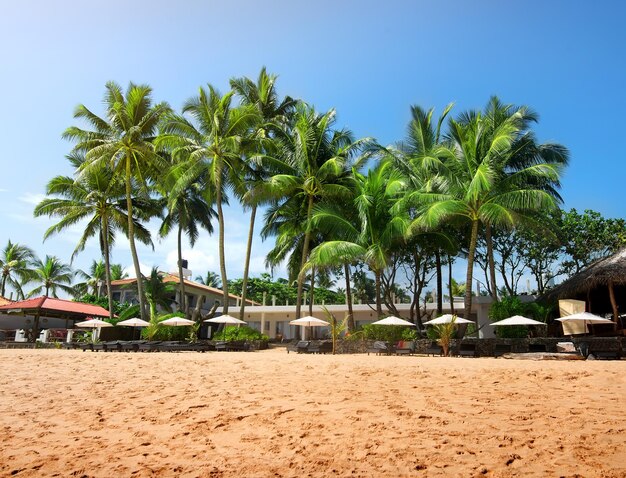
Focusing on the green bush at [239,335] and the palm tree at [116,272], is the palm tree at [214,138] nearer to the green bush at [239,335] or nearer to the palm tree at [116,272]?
the green bush at [239,335]

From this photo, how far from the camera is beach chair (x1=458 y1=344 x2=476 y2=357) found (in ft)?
50.5

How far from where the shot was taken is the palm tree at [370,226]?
63.0 ft

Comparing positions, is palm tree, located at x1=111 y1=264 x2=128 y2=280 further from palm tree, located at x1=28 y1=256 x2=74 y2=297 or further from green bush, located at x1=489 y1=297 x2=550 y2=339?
green bush, located at x1=489 y1=297 x2=550 y2=339

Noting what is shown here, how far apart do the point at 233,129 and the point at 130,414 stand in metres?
18.7

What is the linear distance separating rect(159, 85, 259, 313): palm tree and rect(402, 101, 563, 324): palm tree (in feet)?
30.3

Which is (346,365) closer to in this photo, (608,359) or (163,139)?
(608,359)

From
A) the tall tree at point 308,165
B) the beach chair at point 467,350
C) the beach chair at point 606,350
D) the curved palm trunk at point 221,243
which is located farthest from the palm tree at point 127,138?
the beach chair at point 606,350

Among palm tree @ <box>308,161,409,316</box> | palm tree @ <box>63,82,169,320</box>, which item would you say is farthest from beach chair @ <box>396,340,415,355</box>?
palm tree @ <box>63,82,169,320</box>

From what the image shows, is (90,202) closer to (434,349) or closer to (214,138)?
(214,138)

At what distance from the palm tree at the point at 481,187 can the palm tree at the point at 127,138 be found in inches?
561

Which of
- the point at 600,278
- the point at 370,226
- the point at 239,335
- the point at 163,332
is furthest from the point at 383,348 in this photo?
the point at 163,332

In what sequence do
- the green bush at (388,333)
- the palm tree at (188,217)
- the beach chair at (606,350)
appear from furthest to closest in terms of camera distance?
the palm tree at (188,217)
the green bush at (388,333)
the beach chair at (606,350)

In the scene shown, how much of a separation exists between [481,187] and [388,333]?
6876 mm

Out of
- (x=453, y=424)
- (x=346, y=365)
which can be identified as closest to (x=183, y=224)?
(x=346, y=365)
